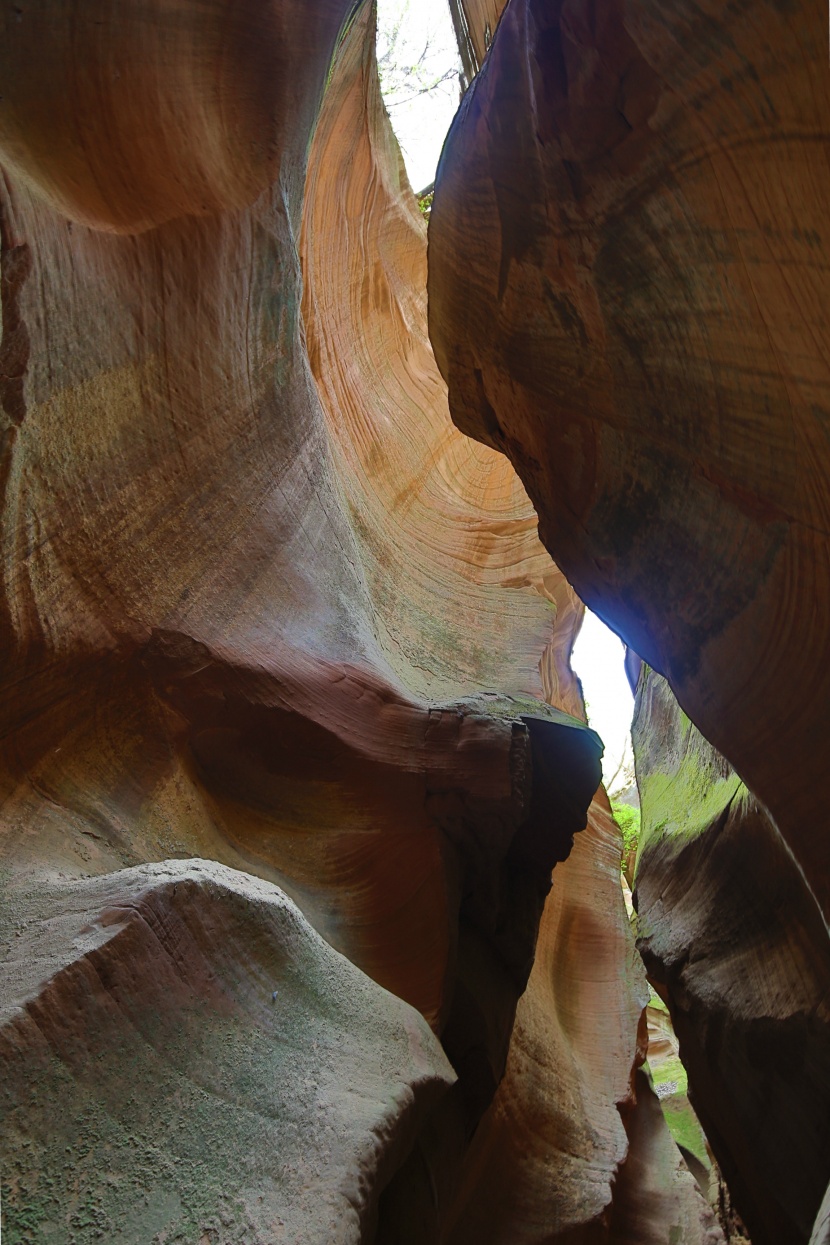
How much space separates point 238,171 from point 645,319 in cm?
267

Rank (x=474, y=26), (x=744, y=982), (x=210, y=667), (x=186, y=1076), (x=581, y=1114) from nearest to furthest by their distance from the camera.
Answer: (x=186, y=1076)
(x=210, y=667)
(x=744, y=982)
(x=581, y=1114)
(x=474, y=26)

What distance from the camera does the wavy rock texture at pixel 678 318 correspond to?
8.45ft

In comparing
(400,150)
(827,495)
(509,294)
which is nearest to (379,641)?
(509,294)

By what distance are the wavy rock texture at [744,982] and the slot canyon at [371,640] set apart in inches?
1.5

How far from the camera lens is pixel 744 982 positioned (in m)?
5.46

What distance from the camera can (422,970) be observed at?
4.92 m

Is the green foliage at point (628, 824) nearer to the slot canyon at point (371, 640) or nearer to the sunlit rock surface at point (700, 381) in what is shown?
the slot canyon at point (371, 640)

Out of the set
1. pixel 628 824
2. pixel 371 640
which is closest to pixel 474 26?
pixel 371 640

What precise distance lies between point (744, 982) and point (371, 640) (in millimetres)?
3416

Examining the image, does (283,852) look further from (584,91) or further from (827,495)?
(584,91)

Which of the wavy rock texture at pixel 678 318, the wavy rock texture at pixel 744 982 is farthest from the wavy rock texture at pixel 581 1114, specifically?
the wavy rock texture at pixel 678 318

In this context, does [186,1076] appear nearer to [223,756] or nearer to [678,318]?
[223,756]

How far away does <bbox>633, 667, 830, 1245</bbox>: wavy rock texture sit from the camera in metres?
4.96

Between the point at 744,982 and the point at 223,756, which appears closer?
the point at 223,756
